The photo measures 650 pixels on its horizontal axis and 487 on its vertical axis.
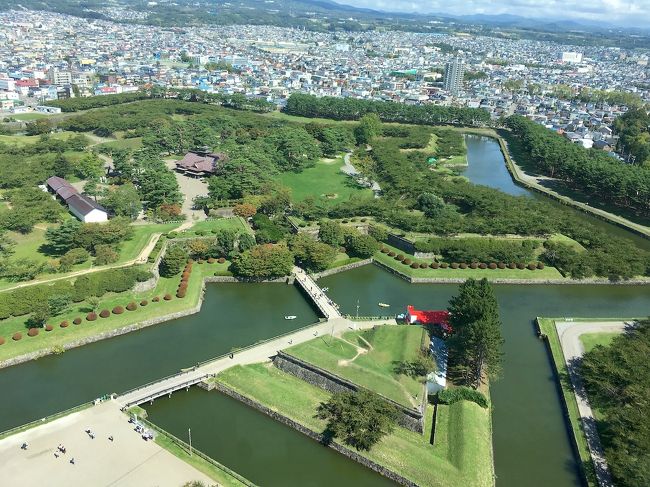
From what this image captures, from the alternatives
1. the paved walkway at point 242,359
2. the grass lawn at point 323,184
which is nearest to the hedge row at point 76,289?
the paved walkway at point 242,359

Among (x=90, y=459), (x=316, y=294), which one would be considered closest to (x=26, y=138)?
(x=316, y=294)

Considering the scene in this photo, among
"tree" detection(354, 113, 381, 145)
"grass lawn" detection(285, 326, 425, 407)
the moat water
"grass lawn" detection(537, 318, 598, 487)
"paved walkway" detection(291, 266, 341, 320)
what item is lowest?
the moat water

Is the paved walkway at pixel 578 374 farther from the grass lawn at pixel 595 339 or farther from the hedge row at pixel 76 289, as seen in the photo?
the hedge row at pixel 76 289

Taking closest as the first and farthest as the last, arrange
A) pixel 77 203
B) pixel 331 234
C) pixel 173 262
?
pixel 173 262 < pixel 331 234 < pixel 77 203

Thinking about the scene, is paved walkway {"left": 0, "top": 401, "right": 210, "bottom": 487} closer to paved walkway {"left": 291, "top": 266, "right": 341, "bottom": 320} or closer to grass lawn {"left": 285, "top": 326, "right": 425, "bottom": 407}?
grass lawn {"left": 285, "top": 326, "right": 425, "bottom": 407}

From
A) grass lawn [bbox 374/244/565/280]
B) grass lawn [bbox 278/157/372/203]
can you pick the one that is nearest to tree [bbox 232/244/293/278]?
grass lawn [bbox 374/244/565/280]

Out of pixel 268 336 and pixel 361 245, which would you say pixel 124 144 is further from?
pixel 268 336

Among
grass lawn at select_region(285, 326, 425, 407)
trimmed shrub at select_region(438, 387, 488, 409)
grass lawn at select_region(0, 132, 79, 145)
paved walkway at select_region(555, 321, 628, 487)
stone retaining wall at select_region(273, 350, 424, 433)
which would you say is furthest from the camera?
grass lawn at select_region(0, 132, 79, 145)

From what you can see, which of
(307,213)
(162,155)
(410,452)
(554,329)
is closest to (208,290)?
(307,213)
